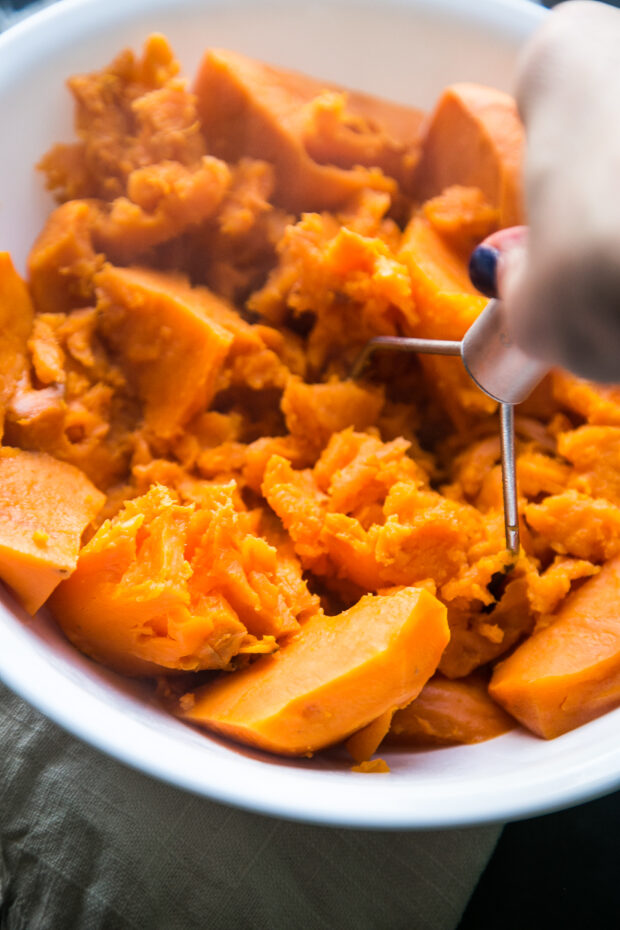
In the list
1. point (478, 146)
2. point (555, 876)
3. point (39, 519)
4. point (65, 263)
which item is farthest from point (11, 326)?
point (555, 876)

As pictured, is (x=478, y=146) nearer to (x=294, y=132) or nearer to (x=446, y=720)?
(x=294, y=132)

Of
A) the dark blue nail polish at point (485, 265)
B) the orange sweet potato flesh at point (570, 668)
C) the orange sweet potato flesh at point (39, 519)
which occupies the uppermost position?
the dark blue nail polish at point (485, 265)

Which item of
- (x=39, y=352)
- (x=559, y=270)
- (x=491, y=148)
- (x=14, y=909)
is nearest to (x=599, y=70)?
(x=559, y=270)

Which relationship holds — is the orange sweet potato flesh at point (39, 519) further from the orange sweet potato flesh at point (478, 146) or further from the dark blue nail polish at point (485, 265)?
the orange sweet potato flesh at point (478, 146)

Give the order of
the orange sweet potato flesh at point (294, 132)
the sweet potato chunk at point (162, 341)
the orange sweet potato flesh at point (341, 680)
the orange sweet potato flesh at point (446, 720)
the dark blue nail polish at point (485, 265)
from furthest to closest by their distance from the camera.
Answer: the orange sweet potato flesh at point (294, 132) < the sweet potato chunk at point (162, 341) < the orange sweet potato flesh at point (446, 720) < the orange sweet potato flesh at point (341, 680) < the dark blue nail polish at point (485, 265)

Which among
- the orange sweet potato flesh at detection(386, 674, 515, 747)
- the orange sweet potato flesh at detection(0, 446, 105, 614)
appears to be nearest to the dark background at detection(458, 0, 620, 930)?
the orange sweet potato flesh at detection(386, 674, 515, 747)

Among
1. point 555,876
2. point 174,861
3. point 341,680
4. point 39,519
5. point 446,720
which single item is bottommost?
point 555,876

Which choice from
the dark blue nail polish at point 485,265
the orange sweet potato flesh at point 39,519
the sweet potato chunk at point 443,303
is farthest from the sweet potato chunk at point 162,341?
the dark blue nail polish at point 485,265
